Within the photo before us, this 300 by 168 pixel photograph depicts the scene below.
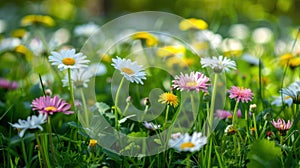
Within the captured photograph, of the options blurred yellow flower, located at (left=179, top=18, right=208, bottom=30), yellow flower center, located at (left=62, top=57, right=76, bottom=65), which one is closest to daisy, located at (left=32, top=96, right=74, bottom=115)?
yellow flower center, located at (left=62, top=57, right=76, bottom=65)

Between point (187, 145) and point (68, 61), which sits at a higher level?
point (68, 61)

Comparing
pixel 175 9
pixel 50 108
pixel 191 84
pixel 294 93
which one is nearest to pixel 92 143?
pixel 50 108

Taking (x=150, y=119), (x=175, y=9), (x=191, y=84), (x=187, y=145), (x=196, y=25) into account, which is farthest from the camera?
(x=175, y=9)

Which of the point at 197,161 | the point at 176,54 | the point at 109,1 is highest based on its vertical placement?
the point at 109,1

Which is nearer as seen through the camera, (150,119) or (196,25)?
(150,119)

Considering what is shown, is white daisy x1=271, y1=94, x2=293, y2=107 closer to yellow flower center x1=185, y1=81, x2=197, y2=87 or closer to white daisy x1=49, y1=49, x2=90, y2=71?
yellow flower center x1=185, y1=81, x2=197, y2=87

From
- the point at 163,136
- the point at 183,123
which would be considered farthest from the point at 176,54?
the point at 163,136

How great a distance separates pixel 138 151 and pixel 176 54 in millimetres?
717

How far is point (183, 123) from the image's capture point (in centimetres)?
112

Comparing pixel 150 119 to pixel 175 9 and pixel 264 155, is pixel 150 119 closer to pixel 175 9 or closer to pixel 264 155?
pixel 264 155

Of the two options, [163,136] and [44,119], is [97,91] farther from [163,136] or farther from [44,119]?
[44,119]

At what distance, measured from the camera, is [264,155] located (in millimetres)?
881

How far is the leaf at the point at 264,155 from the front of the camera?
87 cm

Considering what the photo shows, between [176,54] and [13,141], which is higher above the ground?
[176,54]
